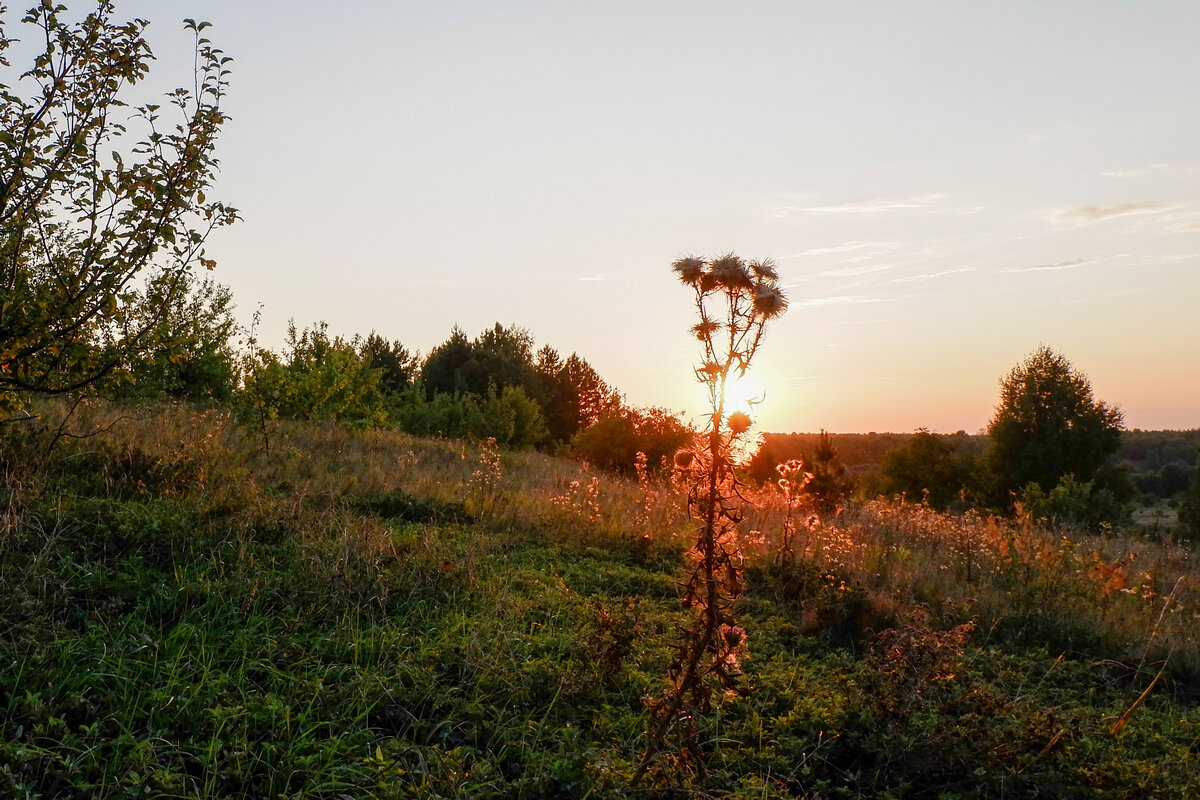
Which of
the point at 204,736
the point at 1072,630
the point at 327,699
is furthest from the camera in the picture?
the point at 1072,630

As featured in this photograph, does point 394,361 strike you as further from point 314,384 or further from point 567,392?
point 314,384

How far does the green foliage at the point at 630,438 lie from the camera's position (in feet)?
76.1

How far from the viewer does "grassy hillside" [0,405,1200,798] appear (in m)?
3.28

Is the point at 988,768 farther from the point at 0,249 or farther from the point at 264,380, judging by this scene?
the point at 264,380

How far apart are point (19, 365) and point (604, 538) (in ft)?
17.1

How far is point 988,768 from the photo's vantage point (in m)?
3.78

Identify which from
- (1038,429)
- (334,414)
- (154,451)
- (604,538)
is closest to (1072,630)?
(604,538)

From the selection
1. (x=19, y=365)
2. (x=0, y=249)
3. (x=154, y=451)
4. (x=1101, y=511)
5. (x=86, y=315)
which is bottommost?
(x=1101, y=511)

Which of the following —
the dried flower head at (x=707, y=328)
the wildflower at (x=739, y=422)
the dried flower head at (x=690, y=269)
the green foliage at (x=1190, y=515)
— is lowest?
the green foliage at (x=1190, y=515)

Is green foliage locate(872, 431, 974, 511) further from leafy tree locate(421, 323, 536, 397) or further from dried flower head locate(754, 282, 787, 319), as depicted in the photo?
dried flower head locate(754, 282, 787, 319)

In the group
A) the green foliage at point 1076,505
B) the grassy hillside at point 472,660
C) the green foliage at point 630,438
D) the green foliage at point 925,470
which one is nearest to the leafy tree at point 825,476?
the grassy hillside at point 472,660

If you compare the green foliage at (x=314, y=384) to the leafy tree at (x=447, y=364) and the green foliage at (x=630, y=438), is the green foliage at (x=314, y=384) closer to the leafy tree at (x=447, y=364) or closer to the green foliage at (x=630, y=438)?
the green foliage at (x=630, y=438)

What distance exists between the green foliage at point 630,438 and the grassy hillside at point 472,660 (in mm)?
15195

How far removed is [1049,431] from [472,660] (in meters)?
40.2
